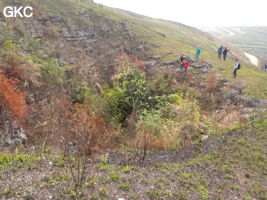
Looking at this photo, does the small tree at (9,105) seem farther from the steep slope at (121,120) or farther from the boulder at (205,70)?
the boulder at (205,70)

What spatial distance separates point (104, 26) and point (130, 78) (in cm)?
1289

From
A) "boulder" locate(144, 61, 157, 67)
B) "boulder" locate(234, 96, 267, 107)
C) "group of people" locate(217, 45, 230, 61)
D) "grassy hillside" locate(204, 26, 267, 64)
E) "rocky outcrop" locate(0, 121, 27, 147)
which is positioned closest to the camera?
"rocky outcrop" locate(0, 121, 27, 147)

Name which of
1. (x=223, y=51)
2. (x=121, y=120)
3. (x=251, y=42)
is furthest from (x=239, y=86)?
(x=251, y=42)

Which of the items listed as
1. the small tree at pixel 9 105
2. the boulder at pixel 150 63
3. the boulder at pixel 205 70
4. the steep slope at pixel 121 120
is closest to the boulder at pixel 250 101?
the steep slope at pixel 121 120

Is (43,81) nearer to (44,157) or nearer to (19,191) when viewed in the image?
(44,157)

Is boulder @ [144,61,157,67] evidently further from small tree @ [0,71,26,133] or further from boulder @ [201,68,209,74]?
small tree @ [0,71,26,133]

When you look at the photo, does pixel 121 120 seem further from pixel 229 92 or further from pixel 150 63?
pixel 150 63

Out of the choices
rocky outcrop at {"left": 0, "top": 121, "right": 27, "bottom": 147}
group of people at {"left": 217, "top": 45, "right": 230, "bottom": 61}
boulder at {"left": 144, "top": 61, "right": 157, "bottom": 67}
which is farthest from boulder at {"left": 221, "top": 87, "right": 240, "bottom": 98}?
rocky outcrop at {"left": 0, "top": 121, "right": 27, "bottom": 147}

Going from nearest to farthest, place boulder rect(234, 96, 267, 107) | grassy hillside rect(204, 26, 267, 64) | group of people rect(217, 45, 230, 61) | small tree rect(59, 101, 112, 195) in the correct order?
small tree rect(59, 101, 112, 195) < boulder rect(234, 96, 267, 107) < group of people rect(217, 45, 230, 61) < grassy hillside rect(204, 26, 267, 64)

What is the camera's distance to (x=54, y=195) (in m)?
4.80

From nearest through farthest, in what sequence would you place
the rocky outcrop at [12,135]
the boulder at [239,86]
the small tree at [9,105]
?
the rocky outcrop at [12,135] → the small tree at [9,105] → the boulder at [239,86]

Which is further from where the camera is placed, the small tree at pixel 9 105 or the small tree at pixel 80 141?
the small tree at pixel 9 105

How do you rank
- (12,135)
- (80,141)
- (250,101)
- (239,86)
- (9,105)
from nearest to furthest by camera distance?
(80,141)
(12,135)
(9,105)
(250,101)
(239,86)

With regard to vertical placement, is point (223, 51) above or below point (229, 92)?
above
